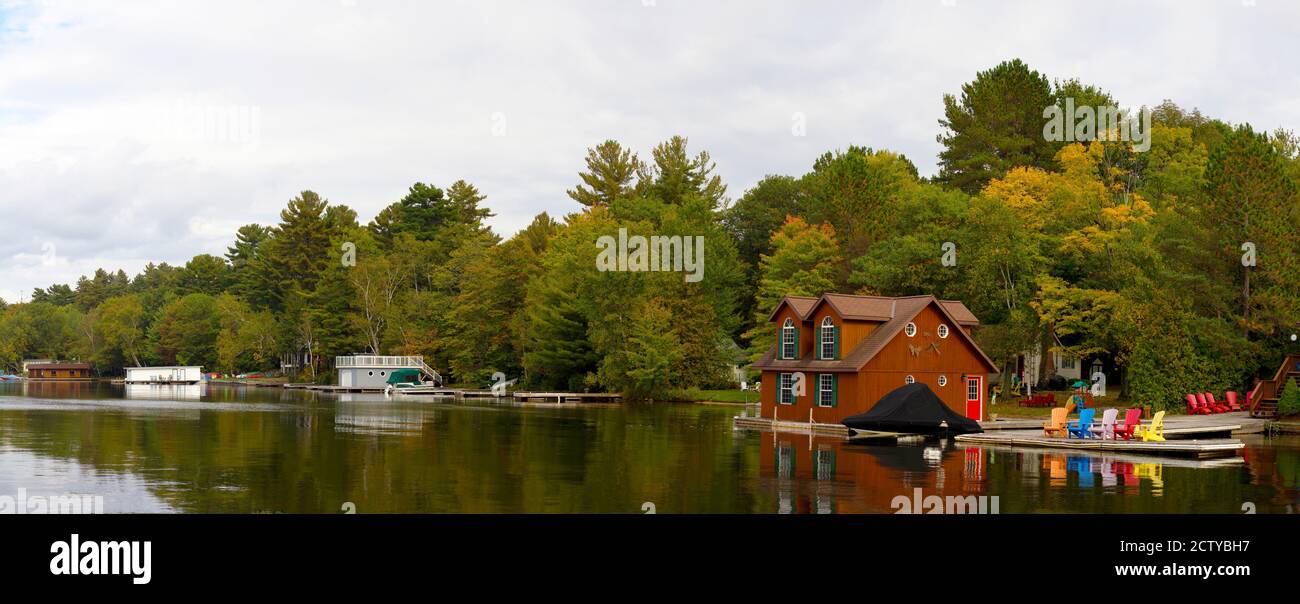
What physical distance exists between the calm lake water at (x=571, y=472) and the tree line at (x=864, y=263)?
11.1 metres

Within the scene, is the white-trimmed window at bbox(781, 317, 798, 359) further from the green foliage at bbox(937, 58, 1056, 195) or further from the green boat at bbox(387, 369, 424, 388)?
the green boat at bbox(387, 369, 424, 388)

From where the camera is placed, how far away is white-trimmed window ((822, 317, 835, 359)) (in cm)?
4978

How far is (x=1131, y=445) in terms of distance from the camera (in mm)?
38844

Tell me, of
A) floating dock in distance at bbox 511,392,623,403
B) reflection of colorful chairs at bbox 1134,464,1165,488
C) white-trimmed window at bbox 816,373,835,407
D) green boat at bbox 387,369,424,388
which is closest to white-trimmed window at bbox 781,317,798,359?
white-trimmed window at bbox 816,373,835,407

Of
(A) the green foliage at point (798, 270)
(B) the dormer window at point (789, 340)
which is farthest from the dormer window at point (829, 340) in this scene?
(A) the green foliage at point (798, 270)

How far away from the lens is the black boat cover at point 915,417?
41844 millimetres

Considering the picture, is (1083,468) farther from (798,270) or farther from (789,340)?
(798,270)

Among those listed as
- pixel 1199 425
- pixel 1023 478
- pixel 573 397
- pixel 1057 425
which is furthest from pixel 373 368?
pixel 1023 478

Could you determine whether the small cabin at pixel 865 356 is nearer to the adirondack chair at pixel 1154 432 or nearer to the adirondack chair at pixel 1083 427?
the adirondack chair at pixel 1083 427

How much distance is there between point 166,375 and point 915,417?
11941cm

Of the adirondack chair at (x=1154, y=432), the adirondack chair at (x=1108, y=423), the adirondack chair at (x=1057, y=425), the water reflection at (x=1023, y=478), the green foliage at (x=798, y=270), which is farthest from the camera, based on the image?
the green foliage at (x=798, y=270)

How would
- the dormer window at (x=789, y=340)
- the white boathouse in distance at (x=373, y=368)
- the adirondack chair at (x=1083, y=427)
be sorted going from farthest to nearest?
the white boathouse in distance at (x=373, y=368) → the dormer window at (x=789, y=340) → the adirondack chair at (x=1083, y=427)
